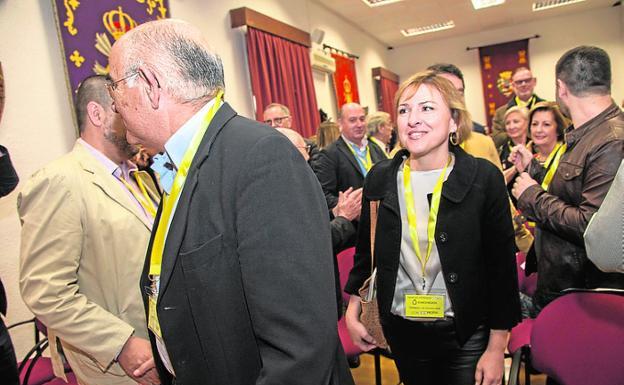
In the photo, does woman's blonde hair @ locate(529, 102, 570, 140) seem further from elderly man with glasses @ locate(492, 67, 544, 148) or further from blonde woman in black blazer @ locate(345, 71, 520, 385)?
blonde woman in black blazer @ locate(345, 71, 520, 385)

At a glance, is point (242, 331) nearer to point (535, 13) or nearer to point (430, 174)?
point (430, 174)

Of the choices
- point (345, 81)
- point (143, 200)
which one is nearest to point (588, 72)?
point (143, 200)

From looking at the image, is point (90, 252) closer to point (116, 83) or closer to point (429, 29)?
point (116, 83)

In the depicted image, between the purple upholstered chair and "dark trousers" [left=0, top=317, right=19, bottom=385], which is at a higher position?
"dark trousers" [left=0, top=317, right=19, bottom=385]

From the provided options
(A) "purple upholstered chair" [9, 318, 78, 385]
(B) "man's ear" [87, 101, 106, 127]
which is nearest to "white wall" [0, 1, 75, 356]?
(A) "purple upholstered chair" [9, 318, 78, 385]

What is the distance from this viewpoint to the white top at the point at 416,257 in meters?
1.58

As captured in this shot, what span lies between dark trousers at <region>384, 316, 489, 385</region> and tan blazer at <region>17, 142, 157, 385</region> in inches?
36.3

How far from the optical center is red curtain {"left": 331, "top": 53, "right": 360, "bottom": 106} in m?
8.00

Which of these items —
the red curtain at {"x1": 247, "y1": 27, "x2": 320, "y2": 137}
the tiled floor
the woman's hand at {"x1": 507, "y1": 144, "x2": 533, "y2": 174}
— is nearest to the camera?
the woman's hand at {"x1": 507, "y1": 144, "x2": 533, "y2": 174}

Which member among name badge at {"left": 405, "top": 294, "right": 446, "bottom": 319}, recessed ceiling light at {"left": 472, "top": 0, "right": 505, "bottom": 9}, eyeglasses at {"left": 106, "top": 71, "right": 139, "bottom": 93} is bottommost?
name badge at {"left": 405, "top": 294, "right": 446, "bottom": 319}

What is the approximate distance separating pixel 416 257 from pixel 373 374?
1.74m

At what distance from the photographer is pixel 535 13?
10.4m

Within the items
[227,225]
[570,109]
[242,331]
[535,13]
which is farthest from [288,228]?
[535,13]

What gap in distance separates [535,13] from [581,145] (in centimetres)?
1018
